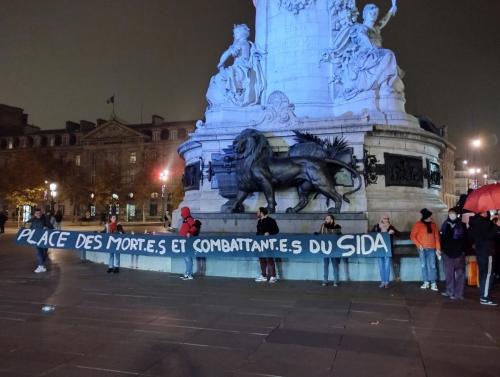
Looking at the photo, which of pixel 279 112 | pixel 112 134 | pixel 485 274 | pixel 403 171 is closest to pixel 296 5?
pixel 279 112

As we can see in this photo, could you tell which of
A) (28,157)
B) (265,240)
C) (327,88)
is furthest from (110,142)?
(265,240)

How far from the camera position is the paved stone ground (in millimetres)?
4992

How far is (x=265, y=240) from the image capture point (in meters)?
10.5

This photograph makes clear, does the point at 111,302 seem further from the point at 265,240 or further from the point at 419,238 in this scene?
the point at 419,238

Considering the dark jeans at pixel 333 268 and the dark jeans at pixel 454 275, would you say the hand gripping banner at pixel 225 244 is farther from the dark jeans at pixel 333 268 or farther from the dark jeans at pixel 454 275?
the dark jeans at pixel 454 275

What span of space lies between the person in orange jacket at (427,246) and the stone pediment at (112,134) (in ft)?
231

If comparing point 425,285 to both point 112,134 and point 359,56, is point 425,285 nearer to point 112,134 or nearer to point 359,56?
point 359,56

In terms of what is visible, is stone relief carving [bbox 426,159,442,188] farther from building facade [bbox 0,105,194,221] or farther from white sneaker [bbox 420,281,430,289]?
building facade [bbox 0,105,194,221]

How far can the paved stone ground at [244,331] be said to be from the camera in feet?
16.4

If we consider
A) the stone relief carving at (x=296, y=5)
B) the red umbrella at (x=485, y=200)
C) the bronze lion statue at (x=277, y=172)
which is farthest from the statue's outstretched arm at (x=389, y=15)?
the red umbrella at (x=485, y=200)

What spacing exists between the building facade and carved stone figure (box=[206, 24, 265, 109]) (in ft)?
144

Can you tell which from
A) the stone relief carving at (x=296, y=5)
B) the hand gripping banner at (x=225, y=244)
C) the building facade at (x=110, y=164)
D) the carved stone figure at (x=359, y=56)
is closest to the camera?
the hand gripping banner at (x=225, y=244)

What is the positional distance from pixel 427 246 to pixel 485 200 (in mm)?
1473

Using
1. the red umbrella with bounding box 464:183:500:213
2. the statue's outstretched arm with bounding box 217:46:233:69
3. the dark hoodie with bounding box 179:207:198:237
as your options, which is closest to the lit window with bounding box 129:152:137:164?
the statue's outstretched arm with bounding box 217:46:233:69
